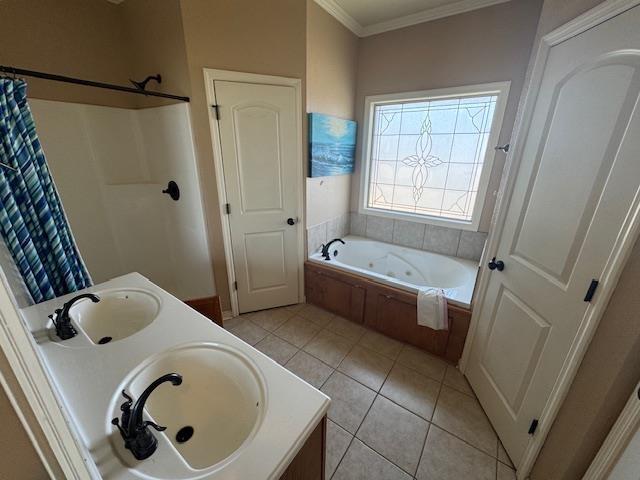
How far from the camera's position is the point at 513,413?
136cm

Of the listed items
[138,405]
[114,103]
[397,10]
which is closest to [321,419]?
[138,405]

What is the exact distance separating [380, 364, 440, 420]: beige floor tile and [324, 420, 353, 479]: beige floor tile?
40 cm

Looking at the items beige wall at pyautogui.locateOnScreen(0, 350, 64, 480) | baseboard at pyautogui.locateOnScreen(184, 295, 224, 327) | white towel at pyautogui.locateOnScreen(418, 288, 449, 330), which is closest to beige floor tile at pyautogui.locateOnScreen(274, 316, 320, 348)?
baseboard at pyautogui.locateOnScreen(184, 295, 224, 327)

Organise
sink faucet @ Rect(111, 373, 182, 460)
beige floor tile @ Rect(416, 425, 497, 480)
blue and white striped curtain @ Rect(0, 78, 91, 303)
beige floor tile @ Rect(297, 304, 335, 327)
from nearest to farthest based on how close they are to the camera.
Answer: sink faucet @ Rect(111, 373, 182, 460) < blue and white striped curtain @ Rect(0, 78, 91, 303) < beige floor tile @ Rect(416, 425, 497, 480) < beige floor tile @ Rect(297, 304, 335, 327)

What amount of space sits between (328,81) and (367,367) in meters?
2.49

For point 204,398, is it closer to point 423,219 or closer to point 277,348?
point 277,348

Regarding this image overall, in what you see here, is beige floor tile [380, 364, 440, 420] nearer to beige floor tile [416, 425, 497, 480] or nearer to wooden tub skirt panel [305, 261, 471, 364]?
beige floor tile [416, 425, 497, 480]

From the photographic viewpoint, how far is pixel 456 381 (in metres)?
1.82

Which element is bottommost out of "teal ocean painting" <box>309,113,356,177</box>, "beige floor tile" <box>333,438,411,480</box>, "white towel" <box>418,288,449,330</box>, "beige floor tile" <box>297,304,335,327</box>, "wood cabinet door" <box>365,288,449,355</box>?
"beige floor tile" <box>333,438,411,480</box>

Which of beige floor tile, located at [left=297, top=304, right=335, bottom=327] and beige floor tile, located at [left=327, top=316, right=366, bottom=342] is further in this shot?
beige floor tile, located at [left=297, top=304, right=335, bottom=327]

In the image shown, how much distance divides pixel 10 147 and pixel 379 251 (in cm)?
279

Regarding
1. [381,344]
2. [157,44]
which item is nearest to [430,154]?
[381,344]

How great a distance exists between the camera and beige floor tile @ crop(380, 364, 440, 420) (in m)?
1.65

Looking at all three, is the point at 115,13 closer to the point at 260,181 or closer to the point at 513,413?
the point at 260,181
